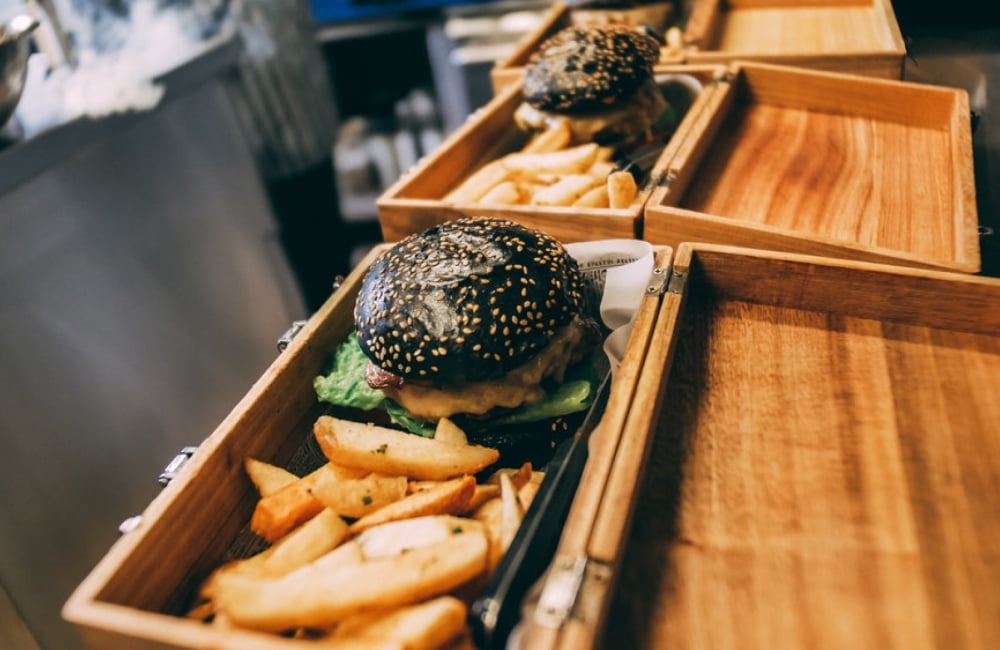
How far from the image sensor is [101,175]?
2559 mm

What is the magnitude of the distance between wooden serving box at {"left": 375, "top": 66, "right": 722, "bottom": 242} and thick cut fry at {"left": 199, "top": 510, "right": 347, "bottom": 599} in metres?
0.98

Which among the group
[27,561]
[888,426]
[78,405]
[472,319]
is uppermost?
[472,319]

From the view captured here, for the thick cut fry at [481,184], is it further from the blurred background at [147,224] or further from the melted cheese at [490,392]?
the blurred background at [147,224]

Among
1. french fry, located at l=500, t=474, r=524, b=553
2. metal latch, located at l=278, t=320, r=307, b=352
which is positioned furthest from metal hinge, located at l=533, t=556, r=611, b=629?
metal latch, located at l=278, t=320, r=307, b=352

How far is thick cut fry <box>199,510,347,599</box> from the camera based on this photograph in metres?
1.12

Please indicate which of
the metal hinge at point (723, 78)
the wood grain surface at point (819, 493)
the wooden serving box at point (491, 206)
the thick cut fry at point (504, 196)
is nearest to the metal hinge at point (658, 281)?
the wood grain surface at point (819, 493)

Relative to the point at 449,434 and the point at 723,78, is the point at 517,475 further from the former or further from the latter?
the point at 723,78

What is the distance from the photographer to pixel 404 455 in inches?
Answer: 50.7

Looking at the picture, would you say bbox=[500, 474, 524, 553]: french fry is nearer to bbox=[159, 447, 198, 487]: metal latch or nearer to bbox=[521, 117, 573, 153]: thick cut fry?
bbox=[159, 447, 198, 487]: metal latch

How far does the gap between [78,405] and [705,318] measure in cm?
213

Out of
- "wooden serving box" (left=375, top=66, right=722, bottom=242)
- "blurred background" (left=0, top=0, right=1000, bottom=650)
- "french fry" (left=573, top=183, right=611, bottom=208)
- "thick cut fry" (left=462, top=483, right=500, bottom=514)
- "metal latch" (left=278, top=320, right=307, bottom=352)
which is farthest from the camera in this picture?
"blurred background" (left=0, top=0, right=1000, bottom=650)

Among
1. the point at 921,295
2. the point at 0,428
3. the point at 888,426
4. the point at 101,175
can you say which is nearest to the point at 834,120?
the point at 921,295

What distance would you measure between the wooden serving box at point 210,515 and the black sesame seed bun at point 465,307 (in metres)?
Answer: 0.20

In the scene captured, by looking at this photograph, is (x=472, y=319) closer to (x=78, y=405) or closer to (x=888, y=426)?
(x=888, y=426)
